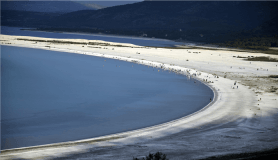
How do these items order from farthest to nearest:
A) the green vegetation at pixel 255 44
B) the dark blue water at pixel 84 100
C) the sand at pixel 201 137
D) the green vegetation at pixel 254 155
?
1. the green vegetation at pixel 255 44
2. the dark blue water at pixel 84 100
3. the sand at pixel 201 137
4. the green vegetation at pixel 254 155

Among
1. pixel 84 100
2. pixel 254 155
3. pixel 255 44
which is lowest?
pixel 84 100

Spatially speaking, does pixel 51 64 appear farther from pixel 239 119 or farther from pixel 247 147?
pixel 247 147

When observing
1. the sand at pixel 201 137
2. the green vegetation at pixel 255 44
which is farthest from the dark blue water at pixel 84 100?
the green vegetation at pixel 255 44

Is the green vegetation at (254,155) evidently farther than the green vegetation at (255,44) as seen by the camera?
No

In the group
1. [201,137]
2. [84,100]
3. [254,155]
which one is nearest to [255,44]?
[84,100]

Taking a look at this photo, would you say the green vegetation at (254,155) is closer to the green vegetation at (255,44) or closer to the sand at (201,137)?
the sand at (201,137)

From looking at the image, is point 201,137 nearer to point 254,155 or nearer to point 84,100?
point 254,155

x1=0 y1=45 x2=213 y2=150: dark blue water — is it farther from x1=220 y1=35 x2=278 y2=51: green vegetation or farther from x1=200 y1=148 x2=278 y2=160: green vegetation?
x1=220 y1=35 x2=278 y2=51: green vegetation

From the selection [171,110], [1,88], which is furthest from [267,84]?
[1,88]
